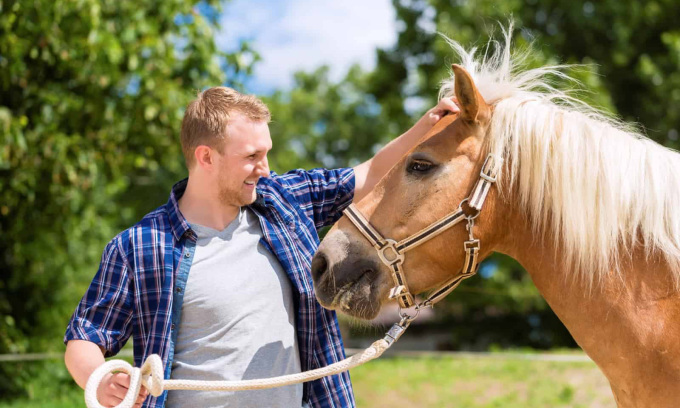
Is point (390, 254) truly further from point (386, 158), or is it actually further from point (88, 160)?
point (88, 160)

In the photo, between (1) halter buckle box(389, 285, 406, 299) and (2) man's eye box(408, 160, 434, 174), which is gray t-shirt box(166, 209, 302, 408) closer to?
(1) halter buckle box(389, 285, 406, 299)

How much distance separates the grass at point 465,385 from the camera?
6.08 metres

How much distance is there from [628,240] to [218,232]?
4.33ft

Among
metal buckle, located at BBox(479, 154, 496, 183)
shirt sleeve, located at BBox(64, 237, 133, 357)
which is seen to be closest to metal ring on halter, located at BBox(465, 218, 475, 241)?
metal buckle, located at BBox(479, 154, 496, 183)

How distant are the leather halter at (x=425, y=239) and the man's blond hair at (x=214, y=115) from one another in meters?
0.49

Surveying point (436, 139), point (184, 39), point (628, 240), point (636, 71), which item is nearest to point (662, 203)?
point (628, 240)

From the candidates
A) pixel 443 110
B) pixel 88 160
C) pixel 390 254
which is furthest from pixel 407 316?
pixel 88 160

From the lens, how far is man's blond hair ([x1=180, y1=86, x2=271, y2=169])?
2.07 metres

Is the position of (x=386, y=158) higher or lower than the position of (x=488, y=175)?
higher

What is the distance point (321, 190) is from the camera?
2.46 metres

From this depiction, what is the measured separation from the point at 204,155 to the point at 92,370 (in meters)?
0.76

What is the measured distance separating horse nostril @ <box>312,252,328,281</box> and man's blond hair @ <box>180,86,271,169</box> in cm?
48

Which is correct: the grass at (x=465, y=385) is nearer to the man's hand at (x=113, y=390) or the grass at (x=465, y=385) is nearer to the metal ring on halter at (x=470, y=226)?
the man's hand at (x=113, y=390)

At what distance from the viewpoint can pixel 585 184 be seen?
193 centimetres
